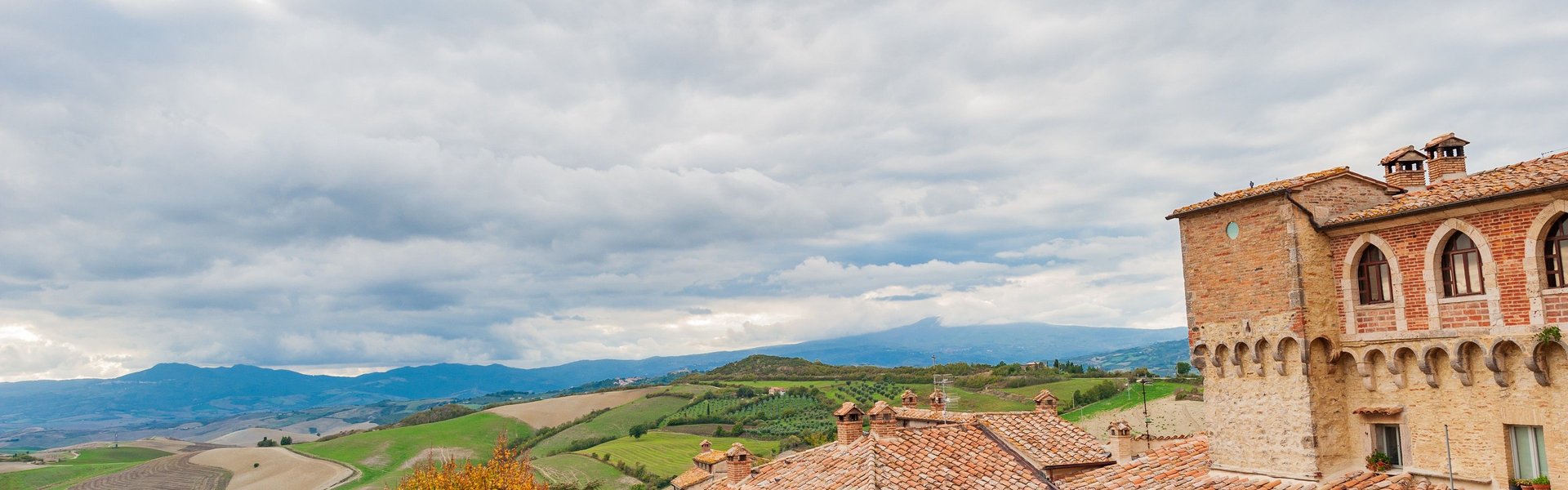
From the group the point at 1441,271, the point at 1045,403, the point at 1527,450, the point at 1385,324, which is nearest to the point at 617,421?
the point at 1045,403

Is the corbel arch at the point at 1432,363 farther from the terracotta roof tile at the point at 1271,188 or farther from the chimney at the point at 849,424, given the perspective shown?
the chimney at the point at 849,424

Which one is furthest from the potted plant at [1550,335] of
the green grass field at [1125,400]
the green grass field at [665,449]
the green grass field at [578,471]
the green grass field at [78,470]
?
the green grass field at [78,470]

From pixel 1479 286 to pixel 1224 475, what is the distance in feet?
22.6

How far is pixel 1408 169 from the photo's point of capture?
21.5 m

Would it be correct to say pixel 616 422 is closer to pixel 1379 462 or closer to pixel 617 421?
pixel 617 421

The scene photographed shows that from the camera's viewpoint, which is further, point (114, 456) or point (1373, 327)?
point (114, 456)

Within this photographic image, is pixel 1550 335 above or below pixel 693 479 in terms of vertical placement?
above

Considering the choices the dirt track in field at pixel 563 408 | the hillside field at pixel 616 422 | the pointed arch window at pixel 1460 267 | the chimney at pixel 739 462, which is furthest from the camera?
the dirt track in field at pixel 563 408

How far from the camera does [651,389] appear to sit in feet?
572

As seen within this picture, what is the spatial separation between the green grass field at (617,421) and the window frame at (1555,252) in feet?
366

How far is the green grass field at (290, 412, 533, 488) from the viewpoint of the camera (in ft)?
367

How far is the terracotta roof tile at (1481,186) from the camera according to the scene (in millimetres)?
16453

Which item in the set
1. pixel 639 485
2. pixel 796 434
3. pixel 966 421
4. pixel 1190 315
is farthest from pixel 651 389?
pixel 1190 315

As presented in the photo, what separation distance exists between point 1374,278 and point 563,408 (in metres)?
154
